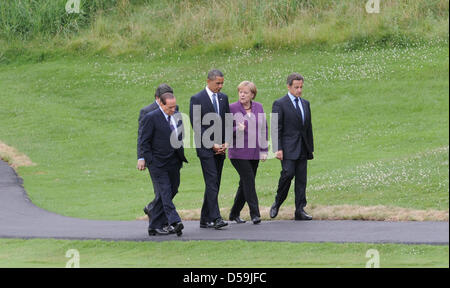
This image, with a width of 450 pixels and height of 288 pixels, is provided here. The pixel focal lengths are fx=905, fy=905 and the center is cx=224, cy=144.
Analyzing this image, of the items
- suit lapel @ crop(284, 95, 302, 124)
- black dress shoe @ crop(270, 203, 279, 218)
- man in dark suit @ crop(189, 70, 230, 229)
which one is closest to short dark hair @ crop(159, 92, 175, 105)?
man in dark suit @ crop(189, 70, 230, 229)

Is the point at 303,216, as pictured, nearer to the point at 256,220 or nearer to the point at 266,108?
the point at 256,220

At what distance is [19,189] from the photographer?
22.6m

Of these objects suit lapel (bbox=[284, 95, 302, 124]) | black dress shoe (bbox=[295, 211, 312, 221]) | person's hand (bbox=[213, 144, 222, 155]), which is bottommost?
black dress shoe (bbox=[295, 211, 312, 221])

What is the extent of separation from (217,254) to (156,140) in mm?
2219

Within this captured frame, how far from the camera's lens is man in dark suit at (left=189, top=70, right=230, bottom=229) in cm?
1341

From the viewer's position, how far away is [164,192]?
13.1 meters

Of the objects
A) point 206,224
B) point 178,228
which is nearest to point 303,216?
point 206,224

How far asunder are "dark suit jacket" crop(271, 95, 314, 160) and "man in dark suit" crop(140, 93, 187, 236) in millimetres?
1776

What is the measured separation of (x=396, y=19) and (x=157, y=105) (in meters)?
23.6

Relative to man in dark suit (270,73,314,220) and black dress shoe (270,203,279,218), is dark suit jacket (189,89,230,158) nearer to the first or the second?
man in dark suit (270,73,314,220)

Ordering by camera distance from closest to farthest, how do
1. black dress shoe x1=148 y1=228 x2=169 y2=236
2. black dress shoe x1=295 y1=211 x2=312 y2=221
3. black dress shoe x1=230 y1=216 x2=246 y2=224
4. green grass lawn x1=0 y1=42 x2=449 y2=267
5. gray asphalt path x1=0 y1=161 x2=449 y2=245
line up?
gray asphalt path x1=0 y1=161 x2=449 y2=245 < green grass lawn x1=0 y1=42 x2=449 y2=267 < black dress shoe x1=148 y1=228 x2=169 y2=236 < black dress shoe x1=295 y1=211 x2=312 y2=221 < black dress shoe x1=230 y1=216 x2=246 y2=224

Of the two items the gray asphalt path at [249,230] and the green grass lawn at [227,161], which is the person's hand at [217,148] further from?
the green grass lawn at [227,161]

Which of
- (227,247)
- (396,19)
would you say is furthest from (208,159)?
(396,19)

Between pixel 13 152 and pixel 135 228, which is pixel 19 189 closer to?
pixel 13 152
